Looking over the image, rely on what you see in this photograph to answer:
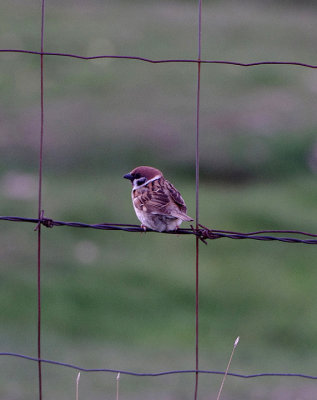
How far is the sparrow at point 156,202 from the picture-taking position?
6.41 meters

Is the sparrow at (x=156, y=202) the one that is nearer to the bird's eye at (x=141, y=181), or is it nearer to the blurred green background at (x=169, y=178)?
the bird's eye at (x=141, y=181)

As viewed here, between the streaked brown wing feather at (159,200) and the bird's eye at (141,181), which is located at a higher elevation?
the bird's eye at (141,181)

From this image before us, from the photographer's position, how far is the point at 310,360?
435 inches

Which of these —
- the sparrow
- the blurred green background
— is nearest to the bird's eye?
the sparrow

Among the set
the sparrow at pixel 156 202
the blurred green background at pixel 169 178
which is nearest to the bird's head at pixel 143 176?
the sparrow at pixel 156 202

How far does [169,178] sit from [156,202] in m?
11.0

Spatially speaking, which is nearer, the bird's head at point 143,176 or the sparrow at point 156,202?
the sparrow at point 156,202

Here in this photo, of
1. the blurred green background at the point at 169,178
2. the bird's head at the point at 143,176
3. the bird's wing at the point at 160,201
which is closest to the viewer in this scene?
the bird's wing at the point at 160,201

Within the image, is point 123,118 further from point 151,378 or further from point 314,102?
point 151,378

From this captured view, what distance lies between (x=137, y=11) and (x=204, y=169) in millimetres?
10691

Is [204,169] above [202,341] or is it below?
above

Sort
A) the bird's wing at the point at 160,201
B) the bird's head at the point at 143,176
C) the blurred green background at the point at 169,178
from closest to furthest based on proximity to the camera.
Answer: the bird's wing at the point at 160,201
the bird's head at the point at 143,176
the blurred green background at the point at 169,178

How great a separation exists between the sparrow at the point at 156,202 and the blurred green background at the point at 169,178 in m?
3.75

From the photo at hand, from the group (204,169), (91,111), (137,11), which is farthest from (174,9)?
(204,169)
